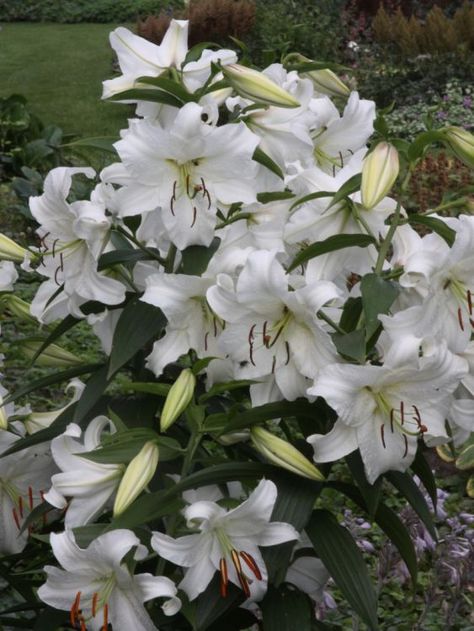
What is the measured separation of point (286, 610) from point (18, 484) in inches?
19.9

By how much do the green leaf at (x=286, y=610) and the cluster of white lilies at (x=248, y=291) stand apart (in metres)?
0.07

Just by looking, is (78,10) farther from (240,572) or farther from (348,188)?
(240,572)

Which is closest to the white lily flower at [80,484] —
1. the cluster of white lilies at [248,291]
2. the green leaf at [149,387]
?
the cluster of white lilies at [248,291]

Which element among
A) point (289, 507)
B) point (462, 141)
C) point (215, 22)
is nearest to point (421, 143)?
point (462, 141)

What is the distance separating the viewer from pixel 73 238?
5.37ft

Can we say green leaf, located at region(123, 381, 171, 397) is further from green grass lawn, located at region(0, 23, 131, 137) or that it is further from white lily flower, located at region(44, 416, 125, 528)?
green grass lawn, located at region(0, 23, 131, 137)

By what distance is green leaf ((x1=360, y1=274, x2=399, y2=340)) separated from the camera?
4.41ft

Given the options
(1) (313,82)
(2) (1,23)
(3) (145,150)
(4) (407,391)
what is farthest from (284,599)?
(2) (1,23)

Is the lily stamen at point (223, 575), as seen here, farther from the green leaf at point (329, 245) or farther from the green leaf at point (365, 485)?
the green leaf at point (329, 245)

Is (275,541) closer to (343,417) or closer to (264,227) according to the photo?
(343,417)

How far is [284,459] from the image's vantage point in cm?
145

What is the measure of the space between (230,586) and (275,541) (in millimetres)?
142

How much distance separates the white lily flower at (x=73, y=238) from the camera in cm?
158

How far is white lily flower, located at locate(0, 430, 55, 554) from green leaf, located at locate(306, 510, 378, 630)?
1.59 feet
